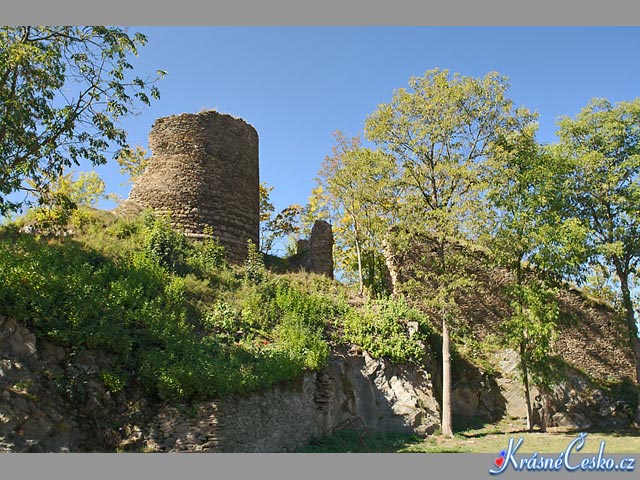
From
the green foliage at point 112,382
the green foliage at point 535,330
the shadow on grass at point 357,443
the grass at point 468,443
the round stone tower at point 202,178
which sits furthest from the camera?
Answer: the round stone tower at point 202,178

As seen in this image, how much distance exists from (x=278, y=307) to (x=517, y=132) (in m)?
9.30

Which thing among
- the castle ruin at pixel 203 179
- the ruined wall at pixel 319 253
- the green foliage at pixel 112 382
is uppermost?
the castle ruin at pixel 203 179

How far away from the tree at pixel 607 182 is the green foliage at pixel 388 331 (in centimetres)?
632

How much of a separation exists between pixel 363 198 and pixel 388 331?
5519 millimetres

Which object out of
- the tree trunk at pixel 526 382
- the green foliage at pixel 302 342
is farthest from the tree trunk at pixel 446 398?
the green foliage at pixel 302 342

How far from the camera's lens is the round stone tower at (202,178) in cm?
1656

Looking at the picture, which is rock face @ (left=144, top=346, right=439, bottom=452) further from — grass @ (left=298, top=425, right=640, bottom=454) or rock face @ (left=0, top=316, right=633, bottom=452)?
grass @ (left=298, top=425, right=640, bottom=454)

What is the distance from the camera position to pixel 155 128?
1742 cm

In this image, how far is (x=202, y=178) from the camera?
16.8 metres

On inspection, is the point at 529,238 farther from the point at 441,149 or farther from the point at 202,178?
the point at 202,178

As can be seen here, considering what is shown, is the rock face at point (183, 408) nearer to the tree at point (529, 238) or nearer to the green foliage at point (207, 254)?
the tree at point (529, 238)

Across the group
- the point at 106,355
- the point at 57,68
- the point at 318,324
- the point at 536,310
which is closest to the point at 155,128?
the point at 57,68

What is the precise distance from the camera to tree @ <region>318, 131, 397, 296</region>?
16375 millimetres
